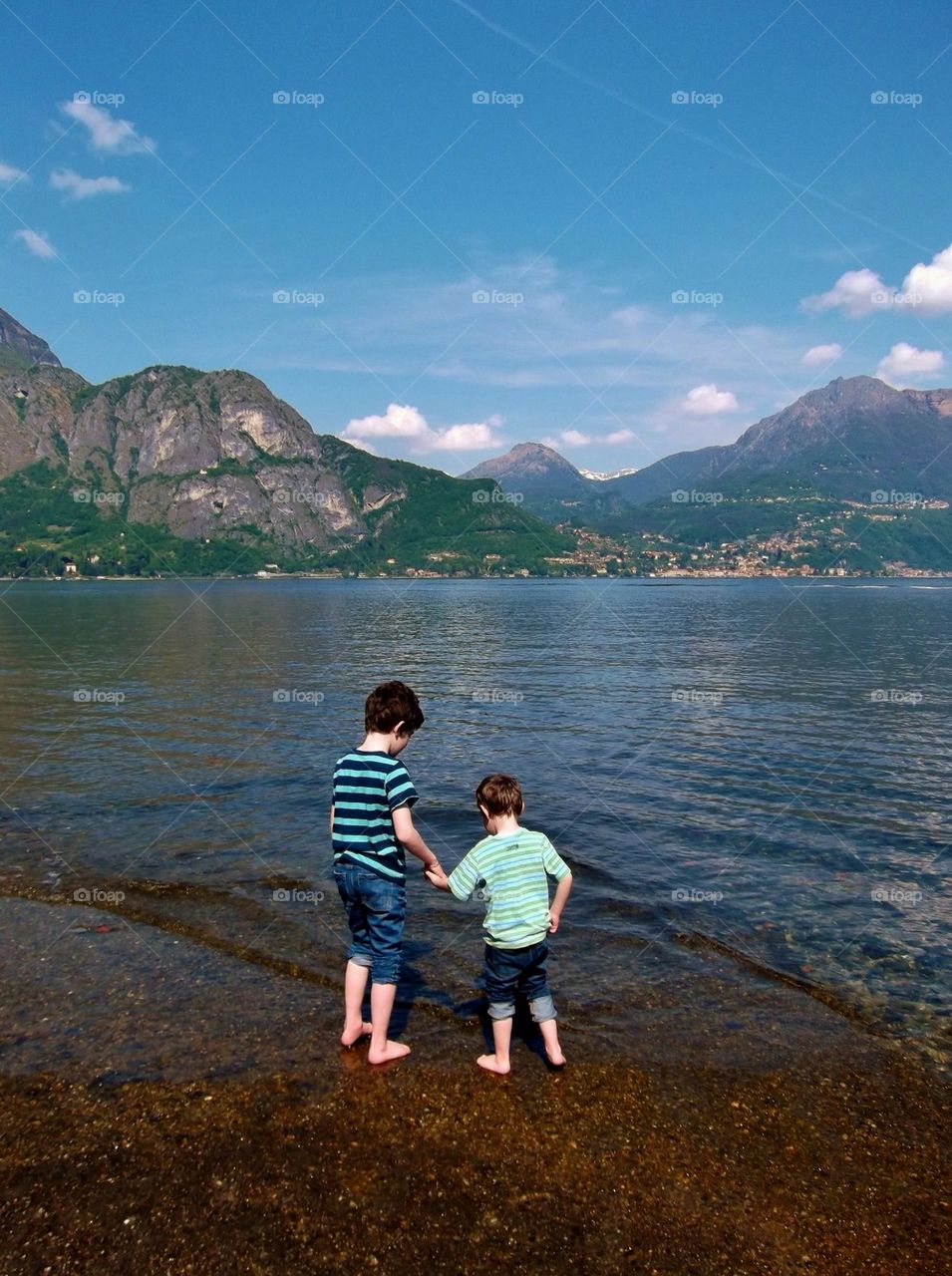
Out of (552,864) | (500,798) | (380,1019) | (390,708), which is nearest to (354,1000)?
(380,1019)

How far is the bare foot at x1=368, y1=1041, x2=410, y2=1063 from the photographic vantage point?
7152mm

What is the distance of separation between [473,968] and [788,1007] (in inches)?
143

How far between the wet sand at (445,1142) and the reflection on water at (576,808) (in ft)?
3.30

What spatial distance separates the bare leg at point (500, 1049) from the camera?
23.1ft

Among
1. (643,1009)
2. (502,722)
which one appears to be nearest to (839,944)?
(643,1009)

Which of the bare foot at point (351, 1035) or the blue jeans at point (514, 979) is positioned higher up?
the blue jeans at point (514, 979)

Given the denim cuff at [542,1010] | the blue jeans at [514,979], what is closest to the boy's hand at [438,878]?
the blue jeans at [514,979]

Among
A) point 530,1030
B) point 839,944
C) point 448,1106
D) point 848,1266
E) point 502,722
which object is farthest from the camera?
point 502,722

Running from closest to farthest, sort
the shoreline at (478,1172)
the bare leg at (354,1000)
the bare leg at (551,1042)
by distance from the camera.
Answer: the shoreline at (478,1172)
the bare leg at (551,1042)
the bare leg at (354,1000)

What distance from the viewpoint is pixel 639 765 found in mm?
21141

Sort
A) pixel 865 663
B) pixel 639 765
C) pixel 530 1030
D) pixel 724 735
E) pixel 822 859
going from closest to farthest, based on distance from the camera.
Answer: pixel 530 1030, pixel 822 859, pixel 639 765, pixel 724 735, pixel 865 663

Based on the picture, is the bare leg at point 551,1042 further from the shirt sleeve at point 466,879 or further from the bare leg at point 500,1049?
the shirt sleeve at point 466,879

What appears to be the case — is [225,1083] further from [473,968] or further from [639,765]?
[639,765]

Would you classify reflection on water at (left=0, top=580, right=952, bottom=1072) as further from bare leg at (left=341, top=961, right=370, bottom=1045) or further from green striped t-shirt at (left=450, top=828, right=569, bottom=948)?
green striped t-shirt at (left=450, top=828, right=569, bottom=948)
